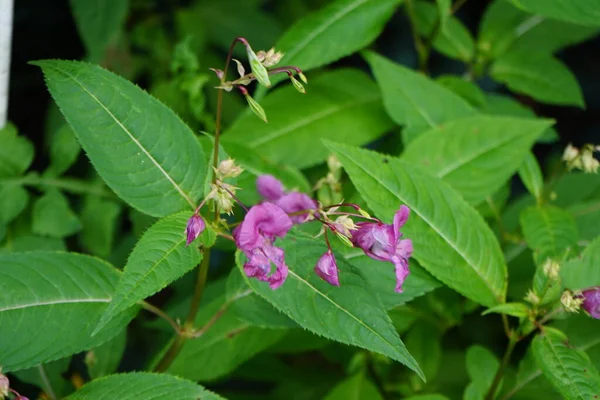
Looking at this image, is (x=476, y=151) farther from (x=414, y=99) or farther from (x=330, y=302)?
(x=330, y=302)

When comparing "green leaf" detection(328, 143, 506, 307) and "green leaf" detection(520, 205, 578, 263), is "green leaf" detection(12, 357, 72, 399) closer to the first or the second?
"green leaf" detection(328, 143, 506, 307)

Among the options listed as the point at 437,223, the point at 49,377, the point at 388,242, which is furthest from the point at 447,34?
the point at 49,377

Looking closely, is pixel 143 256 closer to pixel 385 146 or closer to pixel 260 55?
pixel 260 55

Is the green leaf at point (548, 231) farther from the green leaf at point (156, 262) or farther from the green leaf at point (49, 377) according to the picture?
the green leaf at point (49, 377)

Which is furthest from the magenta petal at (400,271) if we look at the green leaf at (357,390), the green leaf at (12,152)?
the green leaf at (12,152)

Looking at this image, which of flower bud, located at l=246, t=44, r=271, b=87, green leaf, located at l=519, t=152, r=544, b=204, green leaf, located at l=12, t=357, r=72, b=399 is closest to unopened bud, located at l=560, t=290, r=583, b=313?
green leaf, located at l=519, t=152, r=544, b=204
